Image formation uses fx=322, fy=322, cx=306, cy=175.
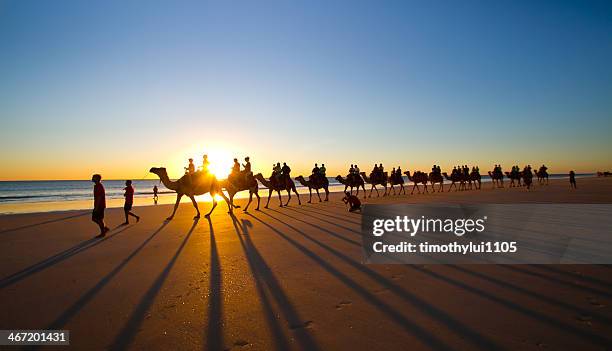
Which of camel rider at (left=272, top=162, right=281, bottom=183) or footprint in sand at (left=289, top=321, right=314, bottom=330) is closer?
footprint in sand at (left=289, top=321, right=314, bottom=330)

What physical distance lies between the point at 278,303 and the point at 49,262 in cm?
601

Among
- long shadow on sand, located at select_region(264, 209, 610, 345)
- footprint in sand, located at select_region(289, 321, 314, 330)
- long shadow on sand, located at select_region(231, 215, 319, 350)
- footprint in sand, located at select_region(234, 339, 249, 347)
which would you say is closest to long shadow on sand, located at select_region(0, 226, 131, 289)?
long shadow on sand, located at select_region(231, 215, 319, 350)

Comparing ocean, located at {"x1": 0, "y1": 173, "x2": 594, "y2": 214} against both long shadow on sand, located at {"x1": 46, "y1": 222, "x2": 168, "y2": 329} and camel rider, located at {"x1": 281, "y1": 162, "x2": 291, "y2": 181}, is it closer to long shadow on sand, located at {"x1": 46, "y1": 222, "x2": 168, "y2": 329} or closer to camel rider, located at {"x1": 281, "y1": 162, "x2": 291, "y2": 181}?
camel rider, located at {"x1": 281, "y1": 162, "x2": 291, "y2": 181}

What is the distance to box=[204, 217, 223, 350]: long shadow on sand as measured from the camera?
11.7 ft

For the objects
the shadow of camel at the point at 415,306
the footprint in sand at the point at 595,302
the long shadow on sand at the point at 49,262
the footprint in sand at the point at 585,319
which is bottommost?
the shadow of camel at the point at 415,306

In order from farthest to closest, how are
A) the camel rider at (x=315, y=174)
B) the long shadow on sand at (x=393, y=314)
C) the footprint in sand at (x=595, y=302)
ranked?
1. the camel rider at (x=315, y=174)
2. the footprint in sand at (x=595, y=302)
3. the long shadow on sand at (x=393, y=314)

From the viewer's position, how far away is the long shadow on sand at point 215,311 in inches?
140

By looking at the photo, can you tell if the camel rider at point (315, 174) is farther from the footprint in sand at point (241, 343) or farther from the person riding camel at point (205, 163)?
the footprint in sand at point (241, 343)

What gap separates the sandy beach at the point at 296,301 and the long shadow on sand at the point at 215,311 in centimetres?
1

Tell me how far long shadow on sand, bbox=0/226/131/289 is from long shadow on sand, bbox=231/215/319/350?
4.25m

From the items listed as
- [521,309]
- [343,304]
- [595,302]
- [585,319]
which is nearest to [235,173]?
[343,304]

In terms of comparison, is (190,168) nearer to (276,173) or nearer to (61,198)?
(276,173)

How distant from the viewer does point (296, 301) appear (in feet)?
15.4

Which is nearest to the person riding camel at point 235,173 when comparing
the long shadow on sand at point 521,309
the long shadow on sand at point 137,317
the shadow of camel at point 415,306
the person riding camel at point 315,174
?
the person riding camel at point 315,174
